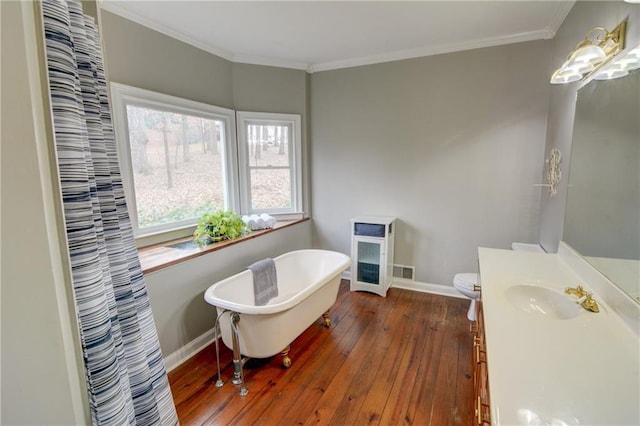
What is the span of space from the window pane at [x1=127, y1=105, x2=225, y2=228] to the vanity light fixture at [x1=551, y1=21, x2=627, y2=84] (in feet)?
9.64

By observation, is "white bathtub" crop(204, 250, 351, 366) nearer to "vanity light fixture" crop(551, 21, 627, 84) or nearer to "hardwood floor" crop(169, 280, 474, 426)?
"hardwood floor" crop(169, 280, 474, 426)

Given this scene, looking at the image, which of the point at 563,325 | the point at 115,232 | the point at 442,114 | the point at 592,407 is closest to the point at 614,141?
the point at 563,325

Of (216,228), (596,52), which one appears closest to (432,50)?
(596,52)

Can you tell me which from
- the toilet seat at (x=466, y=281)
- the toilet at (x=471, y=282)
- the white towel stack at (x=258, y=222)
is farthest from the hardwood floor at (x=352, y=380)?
the white towel stack at (x=258, y=222)

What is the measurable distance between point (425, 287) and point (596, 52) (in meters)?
2.64

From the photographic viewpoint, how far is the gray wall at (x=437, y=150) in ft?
9.66

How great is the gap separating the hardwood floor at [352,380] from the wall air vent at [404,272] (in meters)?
0.68

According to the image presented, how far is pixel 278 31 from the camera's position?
2.74 metres

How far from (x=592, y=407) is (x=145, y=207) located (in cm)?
289

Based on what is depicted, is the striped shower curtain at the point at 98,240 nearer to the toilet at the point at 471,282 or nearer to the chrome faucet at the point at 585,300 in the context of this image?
the chrome faucet at the point at 585,300

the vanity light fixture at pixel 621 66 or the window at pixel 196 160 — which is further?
the window at pixel 196 160

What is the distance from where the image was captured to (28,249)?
492 millimetres

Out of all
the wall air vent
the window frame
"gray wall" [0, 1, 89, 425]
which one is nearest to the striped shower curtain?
"gray wall" [0, 1, 89, 425]

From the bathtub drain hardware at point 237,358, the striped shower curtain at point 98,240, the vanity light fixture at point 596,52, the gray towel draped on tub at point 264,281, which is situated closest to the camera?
the striped shower curtain at point 98,240
